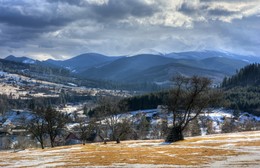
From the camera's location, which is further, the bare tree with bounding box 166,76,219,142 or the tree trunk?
the bare tree with bounding box 166,76,219,142

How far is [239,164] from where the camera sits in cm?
3922

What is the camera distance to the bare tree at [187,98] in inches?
3472

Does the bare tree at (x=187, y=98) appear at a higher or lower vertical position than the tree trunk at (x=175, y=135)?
higher

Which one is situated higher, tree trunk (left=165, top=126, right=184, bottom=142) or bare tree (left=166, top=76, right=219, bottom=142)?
bare tree (left=166, top=76, right=219, bottom=142)

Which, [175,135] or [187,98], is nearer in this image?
[175,135]

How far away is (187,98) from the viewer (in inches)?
3593

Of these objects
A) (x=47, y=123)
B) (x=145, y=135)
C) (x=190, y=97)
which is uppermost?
(x=190, y=97)

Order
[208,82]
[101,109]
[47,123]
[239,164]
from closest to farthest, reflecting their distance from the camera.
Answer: [239,164]
[208,82]
[101,109]
[47,123]

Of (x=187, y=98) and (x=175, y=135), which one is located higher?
(x=187, y=98)

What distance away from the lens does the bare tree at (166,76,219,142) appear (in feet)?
289

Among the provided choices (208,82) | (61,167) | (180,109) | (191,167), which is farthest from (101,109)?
(191,167)

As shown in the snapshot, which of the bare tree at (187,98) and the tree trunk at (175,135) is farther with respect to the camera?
the bare tree at (187,98)

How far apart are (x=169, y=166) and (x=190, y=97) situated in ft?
167

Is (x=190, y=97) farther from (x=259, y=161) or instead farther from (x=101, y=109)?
(x=259, y=161)
